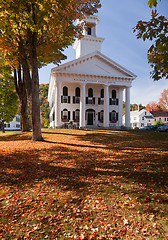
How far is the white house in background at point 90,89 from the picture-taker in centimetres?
2619

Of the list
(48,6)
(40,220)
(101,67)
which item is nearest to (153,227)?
(40,220)

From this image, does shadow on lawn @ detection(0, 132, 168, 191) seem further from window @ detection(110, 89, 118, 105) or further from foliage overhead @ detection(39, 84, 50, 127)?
foliage overhead @ detection(39, 84, 50, 127)

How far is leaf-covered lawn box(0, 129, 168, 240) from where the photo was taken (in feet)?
10.7

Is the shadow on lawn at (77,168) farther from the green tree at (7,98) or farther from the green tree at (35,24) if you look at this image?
the green tree at (7,98)

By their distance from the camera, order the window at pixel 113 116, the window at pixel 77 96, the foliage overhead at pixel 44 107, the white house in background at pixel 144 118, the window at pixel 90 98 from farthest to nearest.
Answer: the white house in background at pixel 144 118 < the foliage overhead at pixel 44 107 < the window at pixel 113 116 < the window at pixel 90 98 < the window at pixel 77 96

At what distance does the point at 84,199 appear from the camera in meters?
4.38

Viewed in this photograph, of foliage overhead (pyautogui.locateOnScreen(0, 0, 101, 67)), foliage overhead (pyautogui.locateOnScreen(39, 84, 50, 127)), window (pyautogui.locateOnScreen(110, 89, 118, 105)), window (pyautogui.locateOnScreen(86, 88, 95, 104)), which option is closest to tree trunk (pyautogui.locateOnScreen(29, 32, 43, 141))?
foliage overhead (pyautogui.locateOnScreen(0, 0, 101, 67))

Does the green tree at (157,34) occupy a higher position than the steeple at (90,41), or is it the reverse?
the steeple at (90,41)

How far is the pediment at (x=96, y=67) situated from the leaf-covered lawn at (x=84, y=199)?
2146cm

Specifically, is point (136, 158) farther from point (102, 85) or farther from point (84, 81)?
point (102, 85)

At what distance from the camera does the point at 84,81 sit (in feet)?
87.4

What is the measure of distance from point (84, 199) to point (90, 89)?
87.8 ft

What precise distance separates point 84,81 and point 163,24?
21.8 meters

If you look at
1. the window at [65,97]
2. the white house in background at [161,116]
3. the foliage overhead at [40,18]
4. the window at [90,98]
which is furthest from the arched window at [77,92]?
the white house in background at [161,116]
